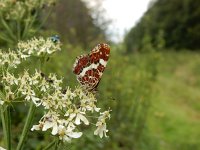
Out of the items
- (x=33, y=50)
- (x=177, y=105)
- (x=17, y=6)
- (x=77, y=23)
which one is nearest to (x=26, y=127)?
(x=33, y=50)

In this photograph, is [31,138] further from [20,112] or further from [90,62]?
[90,62]

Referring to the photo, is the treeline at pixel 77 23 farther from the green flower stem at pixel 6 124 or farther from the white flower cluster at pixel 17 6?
the green flower stem at pixel 6 124

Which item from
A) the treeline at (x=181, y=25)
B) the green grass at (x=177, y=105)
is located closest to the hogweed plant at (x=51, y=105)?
the green grass at (x=177, y=105)

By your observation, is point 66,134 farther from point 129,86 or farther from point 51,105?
point 129,86

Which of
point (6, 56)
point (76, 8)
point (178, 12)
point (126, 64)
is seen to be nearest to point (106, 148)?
point (126, 64)

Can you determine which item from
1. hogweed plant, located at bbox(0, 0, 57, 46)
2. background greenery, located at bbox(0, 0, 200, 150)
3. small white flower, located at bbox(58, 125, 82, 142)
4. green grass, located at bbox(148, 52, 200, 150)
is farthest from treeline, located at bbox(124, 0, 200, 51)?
small white flower, located at bbox(58, 125, 82, 142)

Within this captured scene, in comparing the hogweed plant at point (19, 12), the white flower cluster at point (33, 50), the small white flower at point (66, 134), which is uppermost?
the hogweed plant at point (19, 12)
